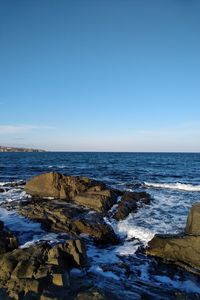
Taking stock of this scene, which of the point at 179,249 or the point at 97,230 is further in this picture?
the point at 97,230

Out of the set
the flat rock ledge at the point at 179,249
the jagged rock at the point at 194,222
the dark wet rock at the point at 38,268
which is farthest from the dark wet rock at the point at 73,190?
the dark wet rock at the point at 38,268

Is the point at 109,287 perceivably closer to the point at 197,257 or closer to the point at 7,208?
the point at 197,257

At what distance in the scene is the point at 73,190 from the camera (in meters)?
22.5

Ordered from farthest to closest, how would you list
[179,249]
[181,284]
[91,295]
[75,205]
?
[75,205] → [179,249] → [181,284] → [91,295]

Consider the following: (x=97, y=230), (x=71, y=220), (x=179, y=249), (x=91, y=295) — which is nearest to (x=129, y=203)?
(x=71, y=220)

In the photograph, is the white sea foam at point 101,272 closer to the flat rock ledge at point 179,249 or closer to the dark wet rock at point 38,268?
the dark wet rock at point 38,268

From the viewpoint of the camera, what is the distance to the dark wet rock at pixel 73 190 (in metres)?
19.8

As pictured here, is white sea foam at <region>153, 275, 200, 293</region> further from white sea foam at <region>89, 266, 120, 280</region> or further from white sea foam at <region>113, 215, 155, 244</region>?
white sea foam at <region>113, 215, 155, 244</region>

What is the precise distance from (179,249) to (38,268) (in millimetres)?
5344

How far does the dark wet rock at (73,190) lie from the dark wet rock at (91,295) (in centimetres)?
1128

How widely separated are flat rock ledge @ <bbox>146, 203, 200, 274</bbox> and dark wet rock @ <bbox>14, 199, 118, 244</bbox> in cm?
192

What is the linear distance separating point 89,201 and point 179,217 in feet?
17.7

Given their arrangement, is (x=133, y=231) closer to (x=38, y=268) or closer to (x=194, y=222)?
(x=194, y=222)

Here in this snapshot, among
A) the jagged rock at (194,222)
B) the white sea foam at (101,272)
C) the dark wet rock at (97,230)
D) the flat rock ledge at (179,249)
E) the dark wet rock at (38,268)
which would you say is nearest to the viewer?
the dark wet rock at (38,268)
